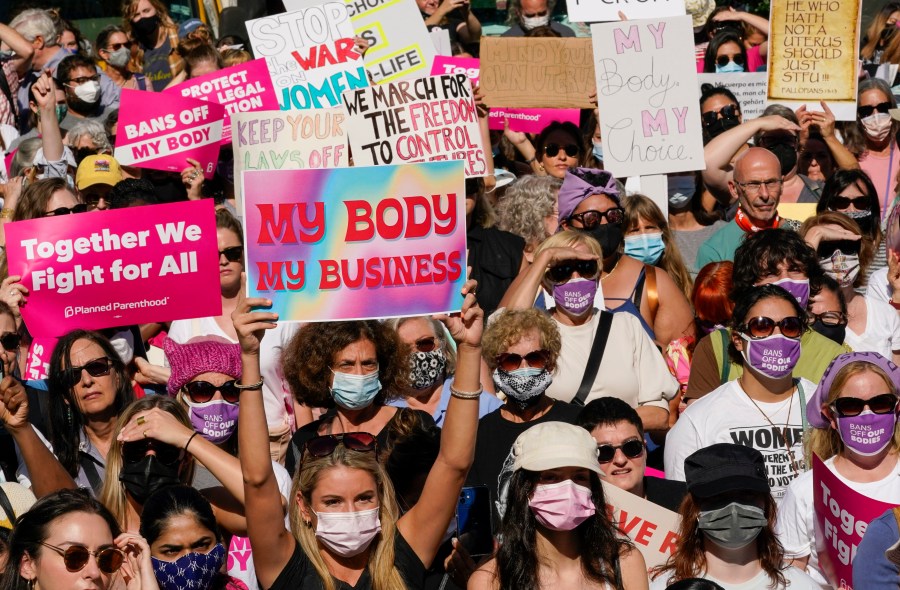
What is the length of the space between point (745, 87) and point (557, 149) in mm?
1961

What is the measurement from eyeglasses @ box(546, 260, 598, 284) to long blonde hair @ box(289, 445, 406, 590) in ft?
7.47

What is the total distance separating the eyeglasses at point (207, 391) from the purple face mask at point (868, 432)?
2463mm

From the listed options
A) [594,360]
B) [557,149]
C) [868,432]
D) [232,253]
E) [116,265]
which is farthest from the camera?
[557,149]

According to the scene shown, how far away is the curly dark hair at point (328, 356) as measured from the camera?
6.30 m

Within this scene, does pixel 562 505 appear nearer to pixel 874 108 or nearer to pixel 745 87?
pixel 874 108

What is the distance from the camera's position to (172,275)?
6762 millimetres

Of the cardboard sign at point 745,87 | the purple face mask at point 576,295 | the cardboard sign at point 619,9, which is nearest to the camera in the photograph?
the purple face mask at point 576,295

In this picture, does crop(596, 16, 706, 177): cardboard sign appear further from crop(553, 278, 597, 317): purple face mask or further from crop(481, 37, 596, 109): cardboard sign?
crop(553, 278, 597, 317): purple face mask

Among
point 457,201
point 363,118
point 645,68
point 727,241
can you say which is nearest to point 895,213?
point 727,241

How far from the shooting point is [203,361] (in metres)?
6.20

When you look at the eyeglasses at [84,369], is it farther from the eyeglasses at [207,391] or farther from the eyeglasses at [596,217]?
the eyeglasses at [596,217]

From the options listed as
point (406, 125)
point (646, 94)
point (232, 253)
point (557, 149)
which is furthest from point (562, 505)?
point (557, 149)

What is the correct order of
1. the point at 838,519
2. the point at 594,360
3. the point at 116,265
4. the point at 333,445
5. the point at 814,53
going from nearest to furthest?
the point at 333,445 → the point at 838,519 → the point at 116,265 → the point at 594,360 → the point at 814,53

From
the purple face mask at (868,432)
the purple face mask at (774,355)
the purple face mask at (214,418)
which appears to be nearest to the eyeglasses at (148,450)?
the purple face mask at (214,418)
